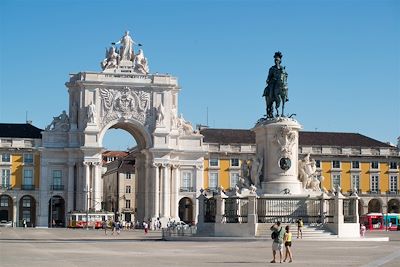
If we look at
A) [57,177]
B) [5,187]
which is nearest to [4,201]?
[5,187]

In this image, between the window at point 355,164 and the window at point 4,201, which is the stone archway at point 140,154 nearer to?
the window at point 4,201

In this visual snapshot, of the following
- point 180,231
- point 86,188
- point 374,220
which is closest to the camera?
point 180,231

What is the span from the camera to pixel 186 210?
10988 centimetres

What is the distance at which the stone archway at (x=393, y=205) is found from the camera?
356 feet

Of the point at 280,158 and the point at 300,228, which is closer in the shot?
the point at 300,228

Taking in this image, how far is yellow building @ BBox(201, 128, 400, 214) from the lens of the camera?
105812 mm

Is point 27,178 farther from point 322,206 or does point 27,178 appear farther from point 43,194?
point 322,206

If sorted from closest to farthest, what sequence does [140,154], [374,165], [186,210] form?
[140,154] < [374,165] < [186,210]

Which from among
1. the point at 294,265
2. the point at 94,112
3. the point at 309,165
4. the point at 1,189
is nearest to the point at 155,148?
the point at 94,112

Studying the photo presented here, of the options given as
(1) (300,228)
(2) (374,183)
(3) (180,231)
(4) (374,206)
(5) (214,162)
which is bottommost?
(3) (180,231)

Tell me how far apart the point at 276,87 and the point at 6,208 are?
65.7 meters

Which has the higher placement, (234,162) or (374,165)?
(234,162)

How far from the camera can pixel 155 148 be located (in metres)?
98.4

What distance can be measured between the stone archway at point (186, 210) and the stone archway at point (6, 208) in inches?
754
